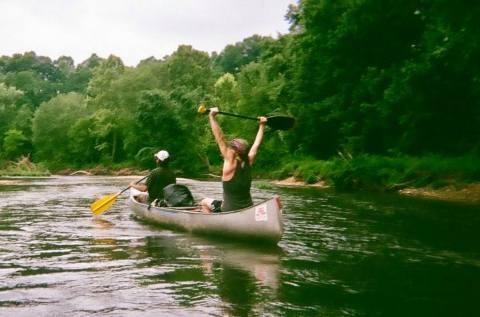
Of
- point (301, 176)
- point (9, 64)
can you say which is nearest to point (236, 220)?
point (301, 176)

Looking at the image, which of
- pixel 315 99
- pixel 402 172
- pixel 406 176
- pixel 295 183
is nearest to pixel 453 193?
pixel 406 176

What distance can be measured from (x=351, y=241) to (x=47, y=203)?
10.4 m

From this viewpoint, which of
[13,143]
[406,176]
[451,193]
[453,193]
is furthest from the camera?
[13,143]

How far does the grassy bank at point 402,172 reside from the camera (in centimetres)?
2041

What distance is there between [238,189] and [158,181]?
3527 mm

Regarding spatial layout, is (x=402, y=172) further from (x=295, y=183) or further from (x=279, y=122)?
(x=279, y=122)

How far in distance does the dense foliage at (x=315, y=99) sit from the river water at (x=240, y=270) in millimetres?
8553

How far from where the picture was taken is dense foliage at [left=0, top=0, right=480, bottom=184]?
21.1 m

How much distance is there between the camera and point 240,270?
22.3 feet

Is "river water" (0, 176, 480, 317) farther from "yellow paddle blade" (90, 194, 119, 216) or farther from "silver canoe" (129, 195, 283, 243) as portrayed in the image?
"yellow paddle blade" (90, 194, 119, 216)

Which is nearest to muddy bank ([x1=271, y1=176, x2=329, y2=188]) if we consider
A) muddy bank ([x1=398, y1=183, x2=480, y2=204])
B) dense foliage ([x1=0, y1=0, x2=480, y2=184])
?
dense foliage ([x1=0, y1=0, x2=480, y2=184])

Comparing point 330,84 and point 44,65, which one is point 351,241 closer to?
point 330,84

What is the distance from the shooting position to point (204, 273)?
660 centimetres

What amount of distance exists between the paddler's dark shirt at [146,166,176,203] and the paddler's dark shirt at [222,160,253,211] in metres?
3.16
